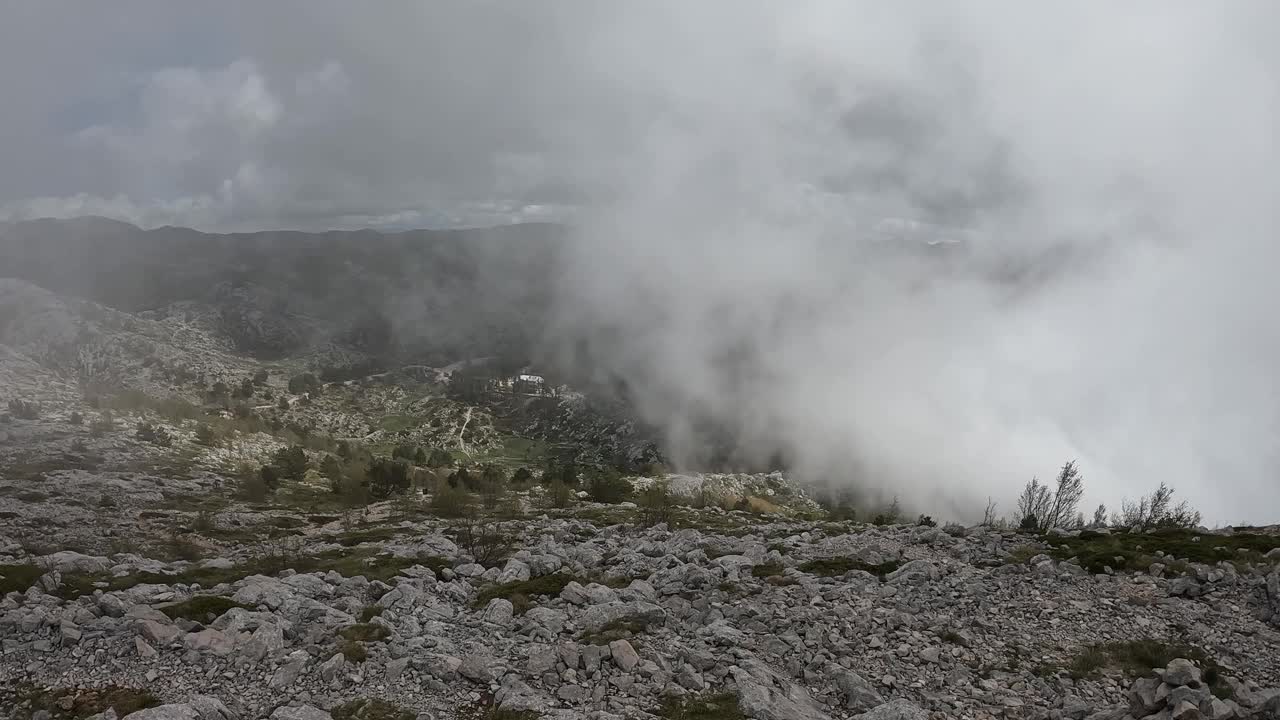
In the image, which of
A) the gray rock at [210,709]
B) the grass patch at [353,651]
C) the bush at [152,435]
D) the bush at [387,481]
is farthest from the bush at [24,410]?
the gray rock at [210,709]

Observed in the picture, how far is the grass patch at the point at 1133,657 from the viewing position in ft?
72.3

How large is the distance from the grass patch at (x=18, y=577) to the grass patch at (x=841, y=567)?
4122cm

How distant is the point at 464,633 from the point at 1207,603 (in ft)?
117

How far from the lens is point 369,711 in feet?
62.2

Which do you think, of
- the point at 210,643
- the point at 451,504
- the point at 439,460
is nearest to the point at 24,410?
the point at 451,504

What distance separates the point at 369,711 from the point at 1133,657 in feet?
96.1

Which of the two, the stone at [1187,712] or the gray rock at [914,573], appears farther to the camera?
the gray rock at [914,573]

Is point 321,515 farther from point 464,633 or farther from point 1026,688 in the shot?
point 1026,688

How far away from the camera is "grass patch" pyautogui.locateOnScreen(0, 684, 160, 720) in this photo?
18359mm

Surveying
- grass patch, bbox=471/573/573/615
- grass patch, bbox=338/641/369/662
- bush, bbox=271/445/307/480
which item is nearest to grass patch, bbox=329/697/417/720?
grass patch, bbox=338/641/369/662

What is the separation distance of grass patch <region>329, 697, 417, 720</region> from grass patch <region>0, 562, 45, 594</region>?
2209 centimetres

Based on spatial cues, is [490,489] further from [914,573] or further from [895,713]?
[895,713]

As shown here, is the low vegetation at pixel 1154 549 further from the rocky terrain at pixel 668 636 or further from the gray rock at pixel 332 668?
the gray rock at pixel 332 668

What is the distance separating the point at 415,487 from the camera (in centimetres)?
10906
